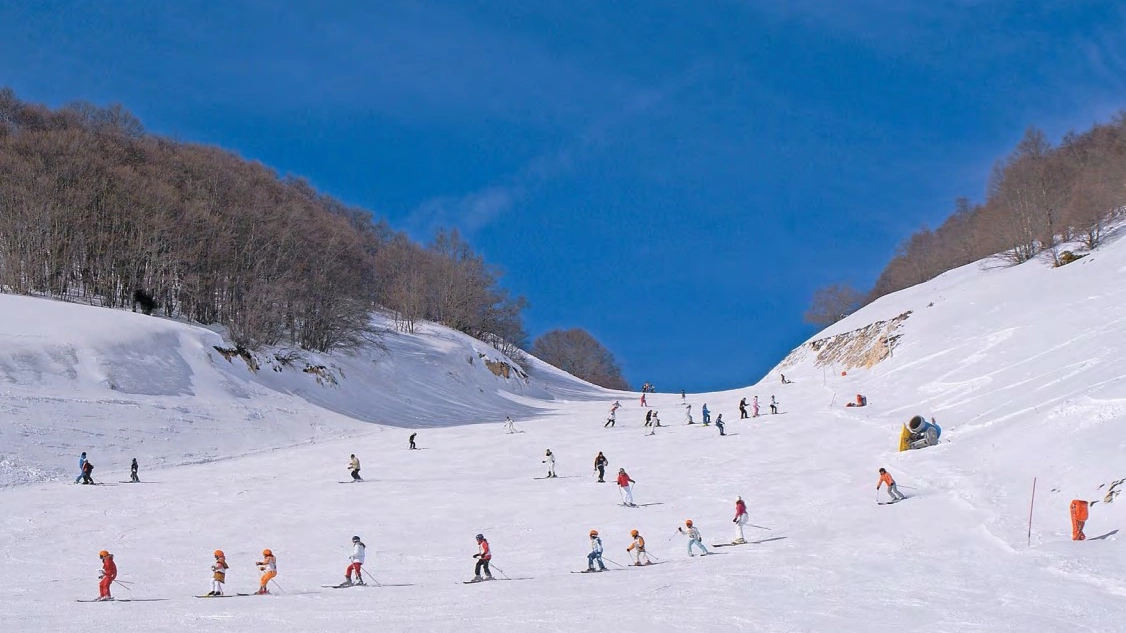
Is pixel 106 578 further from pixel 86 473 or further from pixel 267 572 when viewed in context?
pixel 86 473

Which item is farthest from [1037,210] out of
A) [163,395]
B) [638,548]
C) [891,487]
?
[163,395]

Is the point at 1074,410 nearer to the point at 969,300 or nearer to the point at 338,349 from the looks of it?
the point at 969,300

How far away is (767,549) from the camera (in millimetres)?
19250

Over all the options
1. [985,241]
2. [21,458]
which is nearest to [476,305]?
[985,241]

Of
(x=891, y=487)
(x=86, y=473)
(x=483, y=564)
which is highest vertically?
(x=86, y=473)

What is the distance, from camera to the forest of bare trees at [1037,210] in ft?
182

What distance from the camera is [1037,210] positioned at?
5922 centimetres

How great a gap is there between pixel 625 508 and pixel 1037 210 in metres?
50.1

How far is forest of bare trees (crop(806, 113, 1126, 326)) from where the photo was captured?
2190 inches

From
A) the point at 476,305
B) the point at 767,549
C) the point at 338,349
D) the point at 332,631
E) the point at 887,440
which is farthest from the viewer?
the point at 476,305

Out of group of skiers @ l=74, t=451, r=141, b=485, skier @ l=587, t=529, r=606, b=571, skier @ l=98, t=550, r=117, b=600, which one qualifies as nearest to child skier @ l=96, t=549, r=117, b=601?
skier @ l=98, t=550, r=117, b=600

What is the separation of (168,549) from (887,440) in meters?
25.5

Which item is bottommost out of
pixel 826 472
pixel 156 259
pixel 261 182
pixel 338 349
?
pixel 826 472

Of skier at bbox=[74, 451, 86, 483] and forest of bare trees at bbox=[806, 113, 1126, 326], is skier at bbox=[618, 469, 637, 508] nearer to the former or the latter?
skier at bbox=[74, 451, 86, 483]
